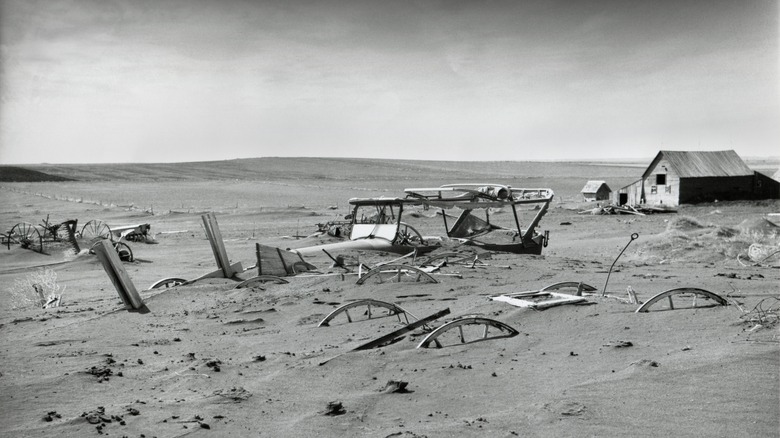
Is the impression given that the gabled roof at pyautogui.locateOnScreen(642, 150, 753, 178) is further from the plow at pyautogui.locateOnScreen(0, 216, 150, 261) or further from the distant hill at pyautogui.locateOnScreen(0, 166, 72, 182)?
the distant hill at pyautogui.locateOnScreen(0, 166, 72, 182)

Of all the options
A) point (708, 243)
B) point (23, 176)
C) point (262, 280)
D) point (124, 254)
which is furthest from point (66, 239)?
point (23, 176)

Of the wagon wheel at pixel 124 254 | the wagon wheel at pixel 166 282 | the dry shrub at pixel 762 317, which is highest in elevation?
the dry shrub at pixel 762 317

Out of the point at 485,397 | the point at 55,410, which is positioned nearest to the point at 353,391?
the point at 485,397

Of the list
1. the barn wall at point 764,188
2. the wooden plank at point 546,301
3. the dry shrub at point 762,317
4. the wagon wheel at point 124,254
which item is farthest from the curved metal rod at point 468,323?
the barn wall at point 764,188

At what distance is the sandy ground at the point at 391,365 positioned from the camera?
16.2ft

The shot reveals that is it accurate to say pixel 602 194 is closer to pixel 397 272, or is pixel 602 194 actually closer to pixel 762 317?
pixel 397 272

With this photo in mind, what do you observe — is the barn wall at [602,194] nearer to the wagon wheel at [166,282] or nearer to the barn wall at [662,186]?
the barn wall at [662,186]

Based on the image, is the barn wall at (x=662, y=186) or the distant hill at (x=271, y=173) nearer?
the barn wall at (x=662, y=186)

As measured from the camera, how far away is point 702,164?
118 ft

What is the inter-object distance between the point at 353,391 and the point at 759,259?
12.1 m

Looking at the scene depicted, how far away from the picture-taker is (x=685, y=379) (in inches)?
211

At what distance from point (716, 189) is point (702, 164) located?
1.56m

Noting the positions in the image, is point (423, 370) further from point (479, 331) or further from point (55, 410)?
point (55, 410)

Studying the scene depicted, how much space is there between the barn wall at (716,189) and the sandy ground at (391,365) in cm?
2484
